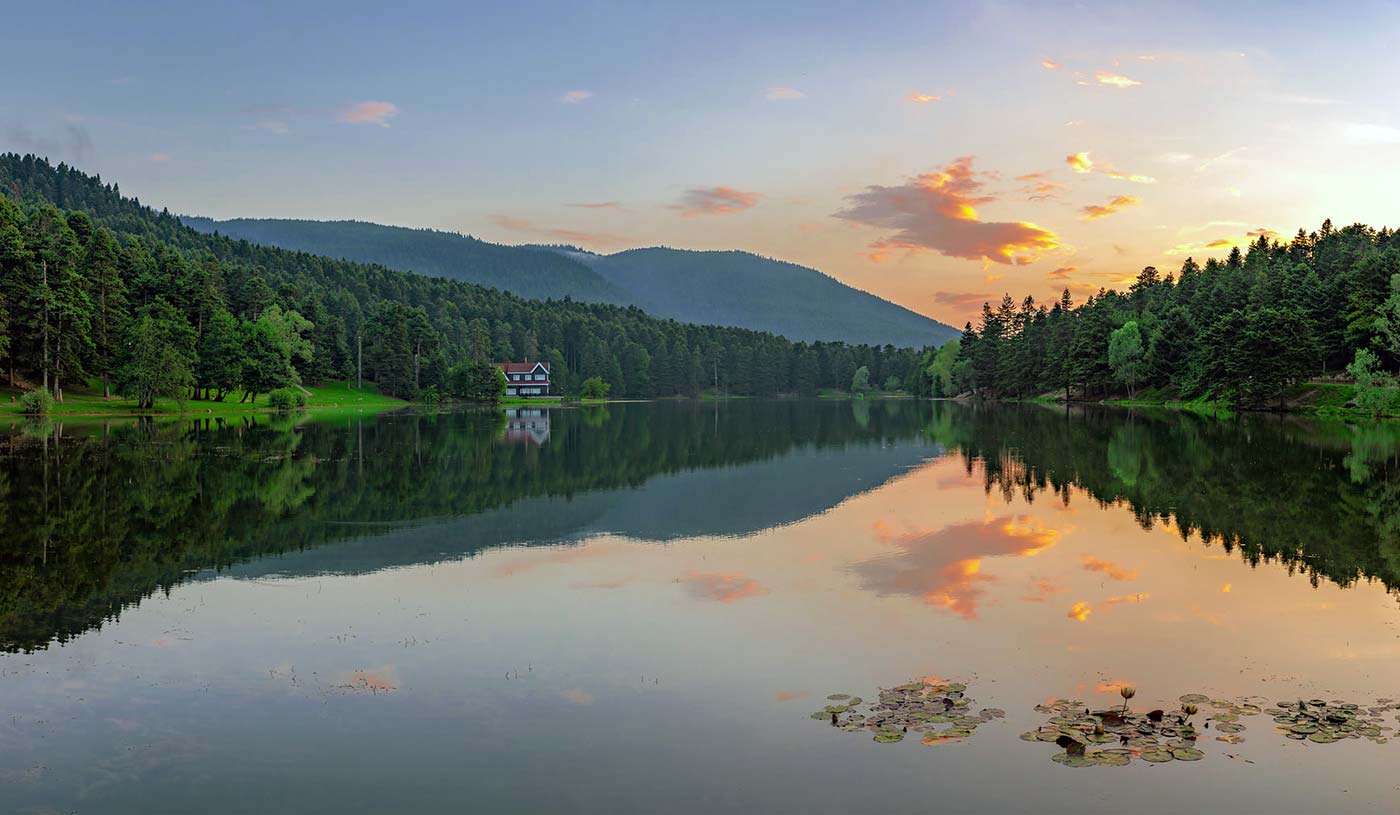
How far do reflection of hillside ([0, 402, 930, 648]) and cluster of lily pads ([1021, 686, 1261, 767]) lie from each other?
54.4ft

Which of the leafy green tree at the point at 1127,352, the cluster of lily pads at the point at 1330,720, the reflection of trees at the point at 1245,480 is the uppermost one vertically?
the leafy green tree at the point at 1127,352

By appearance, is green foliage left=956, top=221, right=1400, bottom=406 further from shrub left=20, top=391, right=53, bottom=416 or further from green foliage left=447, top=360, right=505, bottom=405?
shrub left=20, top=391, right=53, bottom=416

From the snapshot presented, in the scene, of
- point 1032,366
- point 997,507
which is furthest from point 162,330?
point 1032,366

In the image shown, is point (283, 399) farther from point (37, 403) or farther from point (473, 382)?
point (473, 382)

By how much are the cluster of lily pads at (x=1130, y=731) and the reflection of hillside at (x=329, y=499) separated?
54.4 feet

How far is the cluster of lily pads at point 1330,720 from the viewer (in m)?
12.0

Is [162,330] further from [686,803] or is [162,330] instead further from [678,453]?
[686,803]

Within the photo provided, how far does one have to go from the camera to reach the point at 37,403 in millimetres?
82812

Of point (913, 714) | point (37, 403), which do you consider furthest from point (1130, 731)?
point (37, 403)

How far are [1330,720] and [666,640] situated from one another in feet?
33.3

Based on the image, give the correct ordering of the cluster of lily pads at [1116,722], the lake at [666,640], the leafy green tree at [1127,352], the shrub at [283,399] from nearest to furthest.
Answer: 1. the lake at [666,640]
2. the cluster of lily pads at [1116,722]
3. the shrub at [283,399]
4. the leafy green tree at [1127,352]

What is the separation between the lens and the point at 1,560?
22.7 metres

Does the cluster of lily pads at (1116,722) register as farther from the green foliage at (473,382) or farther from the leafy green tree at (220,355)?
the green foliage at (473,382)

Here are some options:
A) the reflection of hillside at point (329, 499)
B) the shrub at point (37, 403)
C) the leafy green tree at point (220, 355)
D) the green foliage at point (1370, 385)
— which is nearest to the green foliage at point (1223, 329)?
the green foliage at point (1370, 385)
